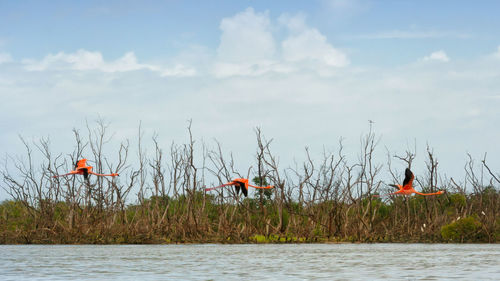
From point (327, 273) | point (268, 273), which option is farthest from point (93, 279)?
point (327, 273)

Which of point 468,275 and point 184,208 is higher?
point 184,208

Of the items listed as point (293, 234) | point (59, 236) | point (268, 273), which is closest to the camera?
point (268, 273)

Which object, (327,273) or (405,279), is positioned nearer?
(405,279)

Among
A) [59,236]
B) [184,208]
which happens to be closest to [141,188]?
[184,208]

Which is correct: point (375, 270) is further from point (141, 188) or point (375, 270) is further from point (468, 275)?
point (141, 188)

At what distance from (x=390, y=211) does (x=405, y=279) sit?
103ft

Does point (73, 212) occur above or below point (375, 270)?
above

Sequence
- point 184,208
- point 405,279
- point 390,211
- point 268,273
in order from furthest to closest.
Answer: point 390,211 < point 184,208 < point 268,273 < point 405,279

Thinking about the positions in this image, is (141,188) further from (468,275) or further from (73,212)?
(468,275)

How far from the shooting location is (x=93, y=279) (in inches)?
543

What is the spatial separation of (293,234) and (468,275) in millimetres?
22189

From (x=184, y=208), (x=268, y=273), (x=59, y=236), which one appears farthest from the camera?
(x=184, y=208)

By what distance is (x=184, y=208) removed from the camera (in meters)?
40.9

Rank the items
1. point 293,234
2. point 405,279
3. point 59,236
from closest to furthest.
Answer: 1. point 405,279
2. point 59,236
3. point 293,234
